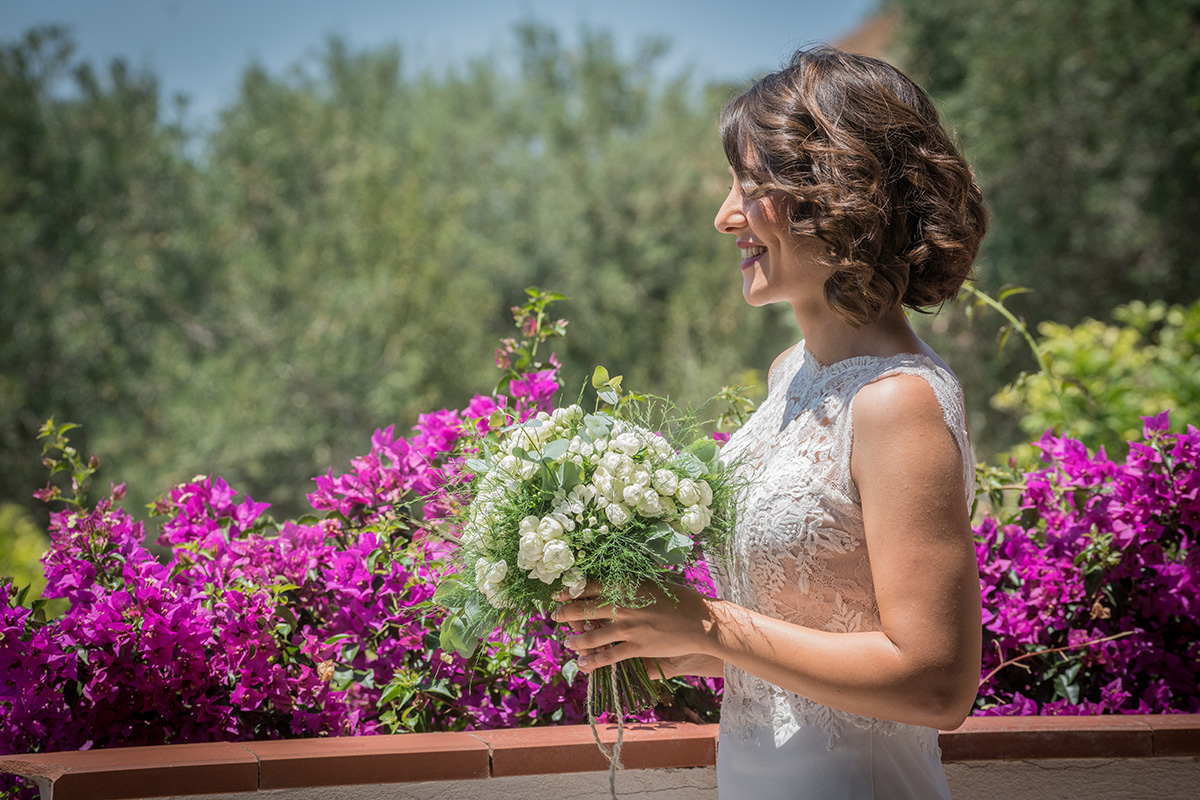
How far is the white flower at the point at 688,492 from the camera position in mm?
1407

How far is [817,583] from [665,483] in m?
0.30

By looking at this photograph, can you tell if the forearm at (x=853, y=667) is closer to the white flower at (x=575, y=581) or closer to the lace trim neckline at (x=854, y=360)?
the white flower at (x=575, y=581)

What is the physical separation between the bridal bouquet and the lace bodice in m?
0.08

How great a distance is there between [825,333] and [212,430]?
12228mm

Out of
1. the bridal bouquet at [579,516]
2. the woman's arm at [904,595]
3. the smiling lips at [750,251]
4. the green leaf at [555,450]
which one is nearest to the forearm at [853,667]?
the woman's arm at [904,595]

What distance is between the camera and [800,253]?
154cm

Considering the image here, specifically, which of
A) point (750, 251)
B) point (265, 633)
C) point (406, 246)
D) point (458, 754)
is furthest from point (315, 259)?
point (750, 251)

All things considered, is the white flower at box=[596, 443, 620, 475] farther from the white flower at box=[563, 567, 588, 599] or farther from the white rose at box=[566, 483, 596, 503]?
the white flower at box=[563, 567, 588, 599]

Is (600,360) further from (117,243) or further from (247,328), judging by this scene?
(117,243)

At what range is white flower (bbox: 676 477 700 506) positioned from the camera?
1.41 metres

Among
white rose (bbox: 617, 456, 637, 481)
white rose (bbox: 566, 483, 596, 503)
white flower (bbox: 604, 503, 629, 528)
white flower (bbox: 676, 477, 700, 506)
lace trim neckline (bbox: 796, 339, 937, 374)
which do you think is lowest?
white flower (bbox: 604, 503, 629, 528)

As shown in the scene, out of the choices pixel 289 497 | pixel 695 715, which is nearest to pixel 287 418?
pixel 289 497

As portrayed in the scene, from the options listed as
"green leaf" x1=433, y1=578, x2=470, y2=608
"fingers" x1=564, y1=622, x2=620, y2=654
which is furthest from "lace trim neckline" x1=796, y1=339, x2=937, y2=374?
"green leaf" x1=433, y1=578, x2=470, y2=608

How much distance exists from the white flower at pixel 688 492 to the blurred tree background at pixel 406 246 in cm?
841
